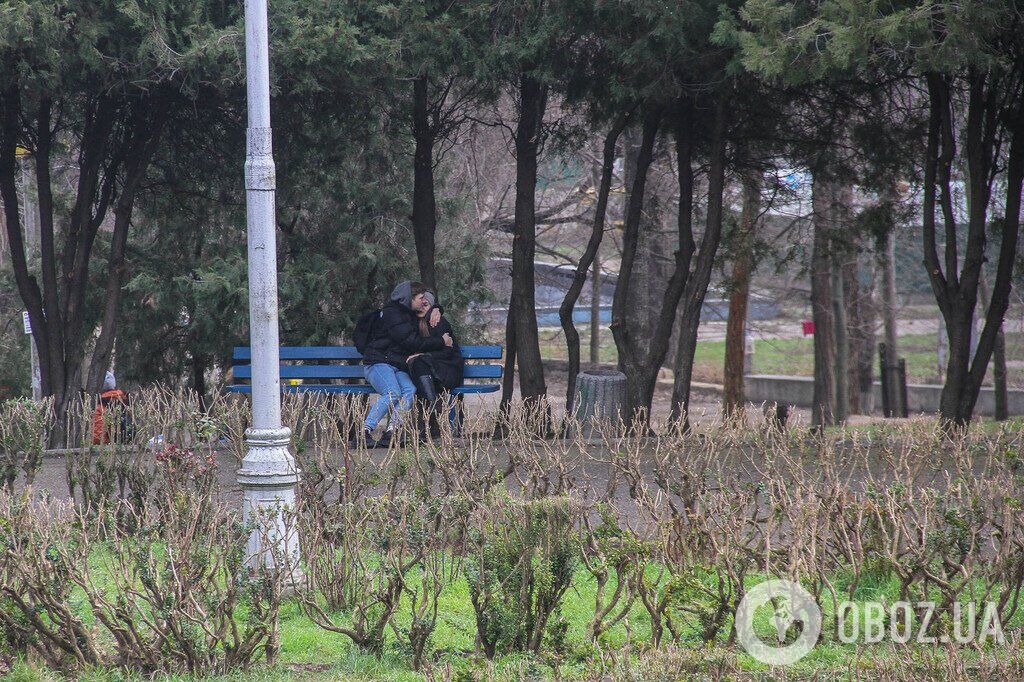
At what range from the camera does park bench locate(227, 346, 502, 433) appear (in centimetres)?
1269

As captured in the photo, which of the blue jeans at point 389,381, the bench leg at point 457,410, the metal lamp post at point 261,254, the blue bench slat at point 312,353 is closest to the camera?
the metal lamp post at point 261,254

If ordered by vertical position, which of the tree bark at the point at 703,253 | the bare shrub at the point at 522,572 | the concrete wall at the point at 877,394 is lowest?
the concrete wall at the point at 877,394

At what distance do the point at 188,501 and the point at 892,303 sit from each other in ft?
67.9

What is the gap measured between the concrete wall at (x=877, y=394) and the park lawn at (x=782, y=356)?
101 centimetres

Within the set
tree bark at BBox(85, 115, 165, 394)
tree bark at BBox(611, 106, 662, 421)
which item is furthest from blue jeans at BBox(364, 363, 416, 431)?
tree bark at BBox(85, 115, 165, 394)

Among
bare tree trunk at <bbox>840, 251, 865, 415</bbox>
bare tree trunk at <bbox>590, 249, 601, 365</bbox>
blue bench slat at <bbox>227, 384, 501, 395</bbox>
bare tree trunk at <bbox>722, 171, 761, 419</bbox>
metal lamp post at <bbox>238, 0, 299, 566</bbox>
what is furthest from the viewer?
bare tree trunk at <bbox>590, 249, 601, 365</bbox>

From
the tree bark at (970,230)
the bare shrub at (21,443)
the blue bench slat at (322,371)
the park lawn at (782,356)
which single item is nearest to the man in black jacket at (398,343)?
the blue bench slat at (322,371)

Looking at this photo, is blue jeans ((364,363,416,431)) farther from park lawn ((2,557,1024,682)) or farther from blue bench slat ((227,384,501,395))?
park lawn ((2,557,1024,682))

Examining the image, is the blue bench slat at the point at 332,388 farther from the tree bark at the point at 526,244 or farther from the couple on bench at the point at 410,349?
the tree bark at the point at 526,244

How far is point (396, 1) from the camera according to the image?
11.4 metres

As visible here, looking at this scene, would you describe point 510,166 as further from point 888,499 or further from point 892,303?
point 888,499

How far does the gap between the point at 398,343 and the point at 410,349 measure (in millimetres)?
134

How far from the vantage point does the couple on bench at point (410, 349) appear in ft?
38.3

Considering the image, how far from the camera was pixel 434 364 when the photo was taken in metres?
11.8
